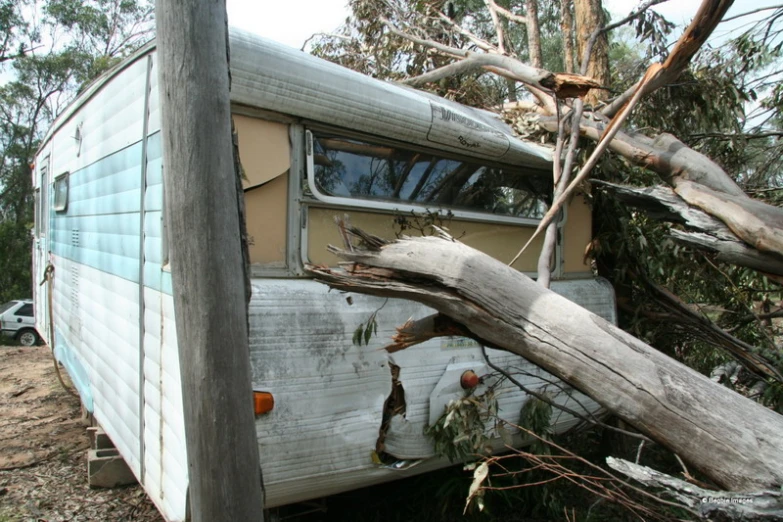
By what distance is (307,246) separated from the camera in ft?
9.77

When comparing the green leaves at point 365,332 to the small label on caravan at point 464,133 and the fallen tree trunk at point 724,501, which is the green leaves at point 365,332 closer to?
the small label on caravan at point 464,133

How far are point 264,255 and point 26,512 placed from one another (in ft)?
8.93

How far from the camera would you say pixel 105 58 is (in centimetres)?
2234

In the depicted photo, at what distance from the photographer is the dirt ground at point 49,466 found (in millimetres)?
3898

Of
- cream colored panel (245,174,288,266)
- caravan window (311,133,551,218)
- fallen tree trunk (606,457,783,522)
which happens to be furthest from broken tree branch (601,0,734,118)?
fallen tree trunk (606,457,783,522)

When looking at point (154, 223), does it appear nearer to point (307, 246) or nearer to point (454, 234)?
point (307, 246)

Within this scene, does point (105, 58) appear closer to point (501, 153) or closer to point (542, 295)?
point (501, 153)

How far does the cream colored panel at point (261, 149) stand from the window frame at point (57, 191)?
125 inches

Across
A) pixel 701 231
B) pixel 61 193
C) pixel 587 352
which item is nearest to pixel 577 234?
pixel 701 231

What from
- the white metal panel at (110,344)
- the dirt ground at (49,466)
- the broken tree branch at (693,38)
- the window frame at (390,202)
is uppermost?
the broken tree branch at (693,38)

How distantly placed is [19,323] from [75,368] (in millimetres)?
11385

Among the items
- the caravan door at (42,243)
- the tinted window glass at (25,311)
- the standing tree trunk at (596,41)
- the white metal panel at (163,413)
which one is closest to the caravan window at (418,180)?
the white metal panel at (163,413)

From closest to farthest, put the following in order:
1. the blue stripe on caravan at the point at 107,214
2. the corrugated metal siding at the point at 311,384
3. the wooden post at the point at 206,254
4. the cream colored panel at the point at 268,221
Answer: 1. the wooden post at the point at 206,254
2. the corrugated metal siding at the point at 311,384
3. the cream colored panel at the point at 268,221
4. the blue stripe on caravan at the point at 107,214

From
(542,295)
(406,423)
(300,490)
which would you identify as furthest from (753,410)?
(300,490)
